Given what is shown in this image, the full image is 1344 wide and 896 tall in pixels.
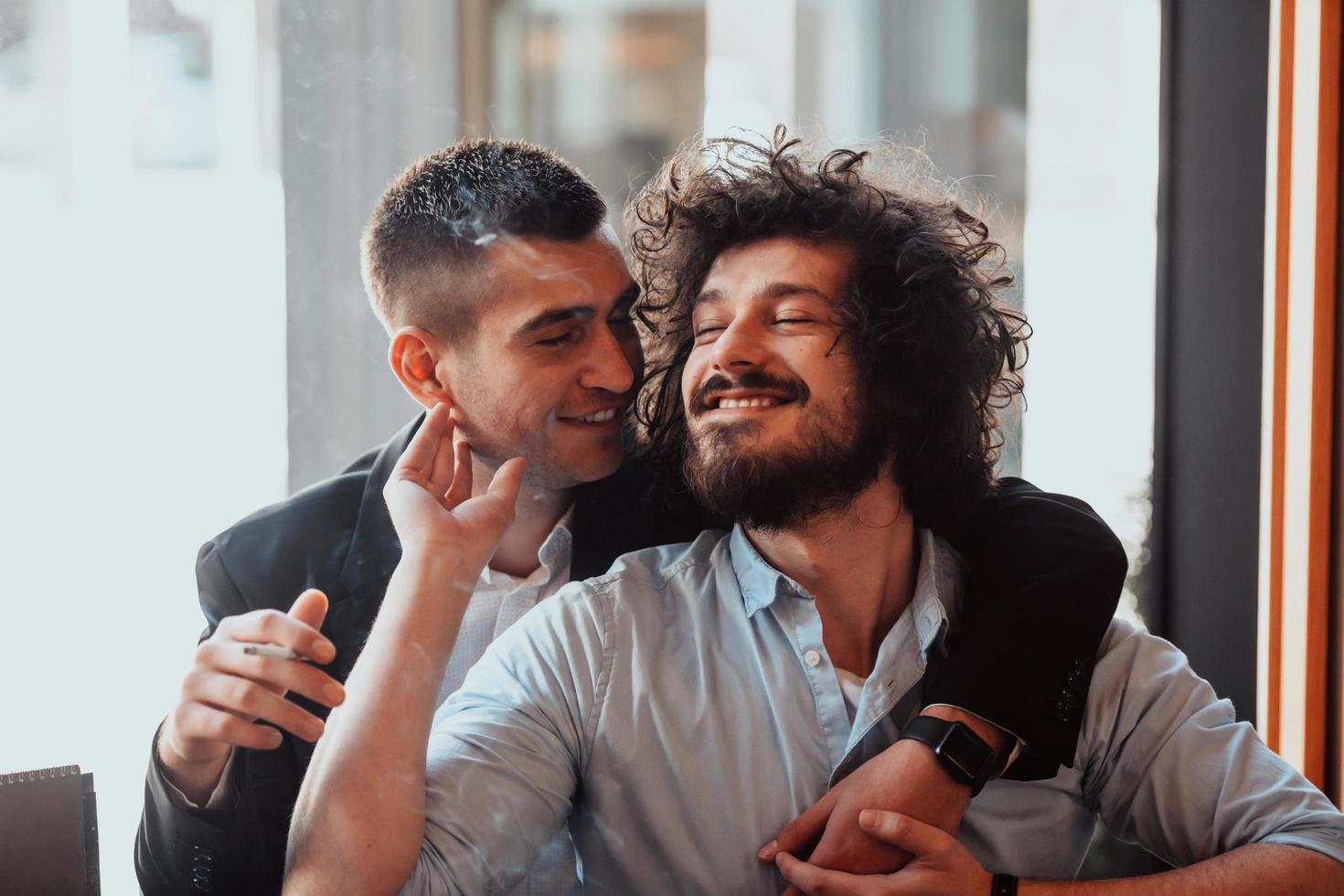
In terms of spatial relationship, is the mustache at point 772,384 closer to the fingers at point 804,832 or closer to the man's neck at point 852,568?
the man's neck at point 852,568

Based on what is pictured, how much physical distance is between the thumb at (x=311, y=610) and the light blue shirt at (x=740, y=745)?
163 millimetres

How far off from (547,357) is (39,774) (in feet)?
1.66

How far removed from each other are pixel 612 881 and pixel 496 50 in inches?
28.9

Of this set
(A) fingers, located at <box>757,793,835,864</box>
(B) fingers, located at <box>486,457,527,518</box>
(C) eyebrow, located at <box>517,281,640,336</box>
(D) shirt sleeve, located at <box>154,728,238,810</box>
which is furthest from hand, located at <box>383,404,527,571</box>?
(A) fingers, located at <box>757,793,835,864</box>

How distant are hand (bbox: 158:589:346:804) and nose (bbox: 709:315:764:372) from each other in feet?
1.25

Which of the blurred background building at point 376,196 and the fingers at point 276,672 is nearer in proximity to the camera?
the fingers at point 276,672

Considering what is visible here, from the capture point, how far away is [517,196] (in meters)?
1.04

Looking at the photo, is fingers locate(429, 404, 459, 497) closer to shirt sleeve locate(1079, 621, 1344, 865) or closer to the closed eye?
the closed eye

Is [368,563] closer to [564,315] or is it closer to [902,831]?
[564,315]

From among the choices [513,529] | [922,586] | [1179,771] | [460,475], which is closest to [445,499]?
[460,475]

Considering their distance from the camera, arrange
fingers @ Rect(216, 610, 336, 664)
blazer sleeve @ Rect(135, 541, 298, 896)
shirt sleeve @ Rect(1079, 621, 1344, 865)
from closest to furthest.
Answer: fingers @ Rect(216, 610, 336, 664) < blazer sleeve @ Rect(135, 541, 298, 896) < shirt sleeve @ Rect(1079, 621, 1344, 865)

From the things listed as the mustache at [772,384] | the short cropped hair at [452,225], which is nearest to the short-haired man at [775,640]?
the mustache at [772,384]

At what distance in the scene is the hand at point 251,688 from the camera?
815mm

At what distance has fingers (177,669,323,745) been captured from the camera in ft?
2.71
